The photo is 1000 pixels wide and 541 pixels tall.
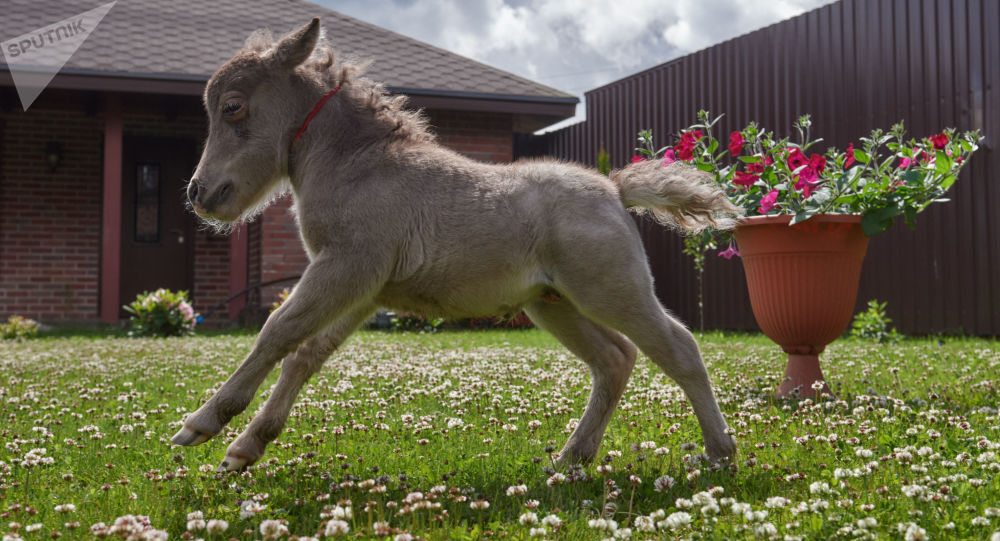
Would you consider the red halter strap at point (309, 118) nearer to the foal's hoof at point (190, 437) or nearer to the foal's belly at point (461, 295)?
the foal's belly at point (461, 295)

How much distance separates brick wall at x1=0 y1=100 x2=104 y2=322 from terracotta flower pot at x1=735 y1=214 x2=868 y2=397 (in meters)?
12.9

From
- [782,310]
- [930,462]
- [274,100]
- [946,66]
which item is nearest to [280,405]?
[274,100]

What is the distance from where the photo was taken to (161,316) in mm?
11625

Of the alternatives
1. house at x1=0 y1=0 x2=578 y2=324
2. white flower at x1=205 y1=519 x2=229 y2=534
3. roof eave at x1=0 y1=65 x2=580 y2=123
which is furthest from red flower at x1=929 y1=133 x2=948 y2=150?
house at x1=0 y1=0 x2=578 y2=324

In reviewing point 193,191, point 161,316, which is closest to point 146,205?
point 161,316

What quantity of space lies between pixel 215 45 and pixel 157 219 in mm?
3477

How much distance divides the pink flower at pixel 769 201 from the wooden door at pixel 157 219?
39.8 feet

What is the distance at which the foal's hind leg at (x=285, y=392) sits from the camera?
329cm

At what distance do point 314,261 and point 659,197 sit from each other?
158 cm

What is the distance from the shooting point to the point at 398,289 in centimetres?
330

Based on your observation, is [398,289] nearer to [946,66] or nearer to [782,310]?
[782,310]

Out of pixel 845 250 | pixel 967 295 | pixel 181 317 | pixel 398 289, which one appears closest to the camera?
pixel 398 289

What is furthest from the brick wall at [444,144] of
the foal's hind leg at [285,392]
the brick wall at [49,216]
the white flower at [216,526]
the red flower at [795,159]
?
the white flower at [216,526]

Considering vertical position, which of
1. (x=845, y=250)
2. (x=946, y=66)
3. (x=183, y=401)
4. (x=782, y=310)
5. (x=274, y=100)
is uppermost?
(x=946, y=66)
